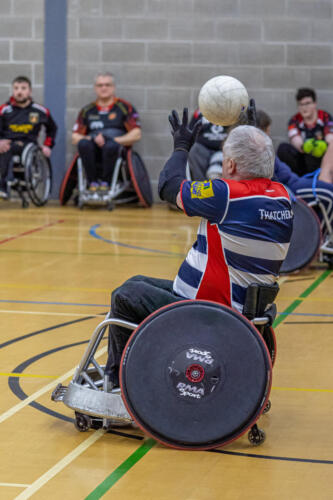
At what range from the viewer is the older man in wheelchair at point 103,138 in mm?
11531

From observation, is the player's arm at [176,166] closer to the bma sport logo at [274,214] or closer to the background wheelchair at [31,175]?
the bma sport logo at [274,214]

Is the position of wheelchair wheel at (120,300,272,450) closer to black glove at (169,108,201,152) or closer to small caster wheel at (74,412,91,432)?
small caster wheel at (74,412,91,432)

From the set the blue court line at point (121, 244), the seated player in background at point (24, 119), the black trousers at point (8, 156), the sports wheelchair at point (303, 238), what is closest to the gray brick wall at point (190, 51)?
the seated player in background at point (24, 119)

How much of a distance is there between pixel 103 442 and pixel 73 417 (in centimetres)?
33

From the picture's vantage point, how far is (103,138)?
38.0 ft

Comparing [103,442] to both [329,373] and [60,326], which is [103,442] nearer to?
[329,373]

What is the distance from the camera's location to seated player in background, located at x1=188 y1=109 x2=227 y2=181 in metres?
10.9

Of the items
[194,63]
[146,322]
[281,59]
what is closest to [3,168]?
[194,63]

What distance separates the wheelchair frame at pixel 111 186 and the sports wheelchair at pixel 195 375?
8404mm

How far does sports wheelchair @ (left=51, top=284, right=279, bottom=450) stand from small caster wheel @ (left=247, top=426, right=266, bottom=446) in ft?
0.43

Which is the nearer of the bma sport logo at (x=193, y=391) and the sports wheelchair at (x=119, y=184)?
the bma sport logo at (x=193, y=391)

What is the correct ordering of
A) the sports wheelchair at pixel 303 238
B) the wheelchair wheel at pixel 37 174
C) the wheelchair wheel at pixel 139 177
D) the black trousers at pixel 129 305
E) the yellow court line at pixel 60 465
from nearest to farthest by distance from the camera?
the yellow court line at pixel 60 465, the black trousers at pixel 129 305, the sports wheelchair at pixel 303 238, the wheelchair wheel at pixel 37 174, the wheelchair wheel at pixel 139 177

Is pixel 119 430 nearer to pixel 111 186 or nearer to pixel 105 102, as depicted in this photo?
pixel 111 186

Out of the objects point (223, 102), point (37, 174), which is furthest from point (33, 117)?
point (223, 102)
